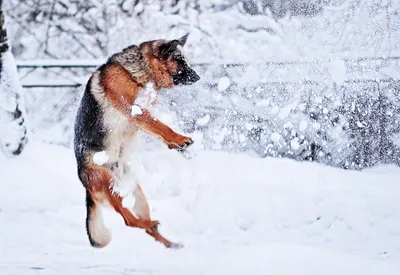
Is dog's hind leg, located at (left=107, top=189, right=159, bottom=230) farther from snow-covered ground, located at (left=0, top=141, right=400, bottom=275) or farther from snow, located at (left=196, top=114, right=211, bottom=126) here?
snow, located at (left=196, top=114, right=211, bottom=126)

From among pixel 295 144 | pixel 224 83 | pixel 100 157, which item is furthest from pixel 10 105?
pixel 295 144

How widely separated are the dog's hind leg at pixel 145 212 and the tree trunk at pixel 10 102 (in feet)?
1.75

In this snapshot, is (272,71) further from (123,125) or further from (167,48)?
(123,125)

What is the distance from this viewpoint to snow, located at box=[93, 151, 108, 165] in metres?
2.51

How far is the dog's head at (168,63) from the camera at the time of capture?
2.47m

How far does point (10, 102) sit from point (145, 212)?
0.76 m

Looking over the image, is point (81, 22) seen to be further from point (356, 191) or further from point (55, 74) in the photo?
point (356, 191)

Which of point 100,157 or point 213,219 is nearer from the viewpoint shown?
point 100,157

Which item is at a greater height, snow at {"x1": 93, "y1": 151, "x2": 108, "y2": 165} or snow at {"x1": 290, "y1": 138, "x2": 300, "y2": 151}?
snow at {"x1": 93, "y1": 151, "x2": 108, "y2": 165}

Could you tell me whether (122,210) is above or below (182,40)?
below

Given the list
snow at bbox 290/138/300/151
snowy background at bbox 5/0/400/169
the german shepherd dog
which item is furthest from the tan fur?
snow at bbox 290/138/300/151

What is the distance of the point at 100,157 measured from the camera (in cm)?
252

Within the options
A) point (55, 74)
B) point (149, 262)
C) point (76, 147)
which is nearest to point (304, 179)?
point (149, 262)

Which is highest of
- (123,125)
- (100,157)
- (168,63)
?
(168,63)
